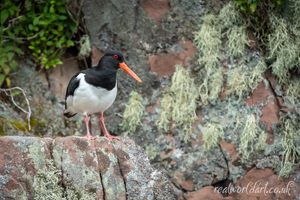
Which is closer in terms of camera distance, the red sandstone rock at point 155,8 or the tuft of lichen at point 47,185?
the tuft of lichen at point 47,185

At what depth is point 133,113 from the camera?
584cm

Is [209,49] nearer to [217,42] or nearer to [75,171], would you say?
[217,42]

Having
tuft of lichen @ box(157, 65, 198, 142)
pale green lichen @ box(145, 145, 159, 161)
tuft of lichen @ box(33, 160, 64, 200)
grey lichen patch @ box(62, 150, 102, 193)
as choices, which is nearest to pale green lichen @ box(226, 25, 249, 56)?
tuft of lichen @ box(157, 65, 198, 142)

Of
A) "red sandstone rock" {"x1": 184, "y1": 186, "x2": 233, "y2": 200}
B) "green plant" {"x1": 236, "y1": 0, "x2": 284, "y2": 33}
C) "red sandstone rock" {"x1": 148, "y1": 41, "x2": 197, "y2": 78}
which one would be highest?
"green plant" {"x1": 236, "y1": 0, "x2": 284, "y2": 33}

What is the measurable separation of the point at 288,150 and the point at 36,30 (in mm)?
5277

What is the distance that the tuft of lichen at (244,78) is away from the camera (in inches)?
218

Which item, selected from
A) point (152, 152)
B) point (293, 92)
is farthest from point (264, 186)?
point (152, 152)

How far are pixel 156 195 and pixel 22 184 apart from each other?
164cm

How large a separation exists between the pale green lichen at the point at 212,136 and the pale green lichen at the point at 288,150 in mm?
1098

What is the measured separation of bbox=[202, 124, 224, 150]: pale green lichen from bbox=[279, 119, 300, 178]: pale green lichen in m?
1.10

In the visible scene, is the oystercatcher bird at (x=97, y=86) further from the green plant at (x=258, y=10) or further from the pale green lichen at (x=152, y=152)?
the green plant at (x=258, y=10)

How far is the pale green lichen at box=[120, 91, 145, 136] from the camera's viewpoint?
5848mm

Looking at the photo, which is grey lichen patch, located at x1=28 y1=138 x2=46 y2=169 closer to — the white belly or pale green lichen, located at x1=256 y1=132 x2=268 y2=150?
the white belly

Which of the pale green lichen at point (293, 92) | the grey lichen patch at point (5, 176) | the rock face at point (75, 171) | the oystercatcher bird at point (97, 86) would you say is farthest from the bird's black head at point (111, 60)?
the pale green lichen at point (293, 92)
